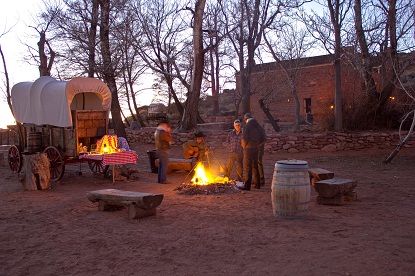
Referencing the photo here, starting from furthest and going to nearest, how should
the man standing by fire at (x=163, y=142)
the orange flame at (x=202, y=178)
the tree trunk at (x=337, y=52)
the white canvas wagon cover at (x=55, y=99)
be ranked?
the tree trunk at (x=337, y=52), the white canvas wagon cover at (x=55, y=99), the man standing by fire at (x=163, y=142), the orange flame at (x=202, y=178)

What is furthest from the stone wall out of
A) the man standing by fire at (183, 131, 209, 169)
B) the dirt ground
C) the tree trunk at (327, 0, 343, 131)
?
the dirt ground

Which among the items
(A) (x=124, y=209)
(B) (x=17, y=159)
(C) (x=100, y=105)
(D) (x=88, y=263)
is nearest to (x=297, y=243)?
(D) (x=88, y=263)

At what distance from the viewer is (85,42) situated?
1791cm

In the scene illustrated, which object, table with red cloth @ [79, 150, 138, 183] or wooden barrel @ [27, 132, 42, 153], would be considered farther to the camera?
wooden barrel @ [27, 132, 42, 153]

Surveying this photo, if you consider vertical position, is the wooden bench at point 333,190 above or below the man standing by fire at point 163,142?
below

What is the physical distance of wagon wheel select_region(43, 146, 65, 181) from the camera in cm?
1072

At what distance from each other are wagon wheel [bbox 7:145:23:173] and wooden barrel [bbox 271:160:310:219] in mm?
8778

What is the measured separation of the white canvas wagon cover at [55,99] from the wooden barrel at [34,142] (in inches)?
14.1

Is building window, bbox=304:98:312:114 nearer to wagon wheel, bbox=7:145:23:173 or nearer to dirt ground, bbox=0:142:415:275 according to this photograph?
dirt ground, bbox=0:142:415:275

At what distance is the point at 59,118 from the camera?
1073 centimetres

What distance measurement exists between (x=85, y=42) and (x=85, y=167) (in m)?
6.48

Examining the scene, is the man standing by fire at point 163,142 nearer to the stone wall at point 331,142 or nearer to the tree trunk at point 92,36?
the stone wall at point 331,142

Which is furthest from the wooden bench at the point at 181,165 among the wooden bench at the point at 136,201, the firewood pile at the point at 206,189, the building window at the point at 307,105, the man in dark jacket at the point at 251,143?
the building window at the point at 307,105

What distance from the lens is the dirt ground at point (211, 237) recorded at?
4.48 metres
